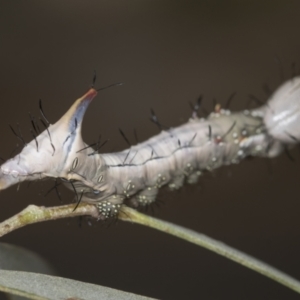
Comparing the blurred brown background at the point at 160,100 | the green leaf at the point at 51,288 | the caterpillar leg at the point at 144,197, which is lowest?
the green leaf at the point at 51,288

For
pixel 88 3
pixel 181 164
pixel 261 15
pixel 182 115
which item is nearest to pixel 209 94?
pixel 182 115

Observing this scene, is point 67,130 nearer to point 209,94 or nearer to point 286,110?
point 286,110

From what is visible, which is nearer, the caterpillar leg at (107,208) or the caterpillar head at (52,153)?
the caterpillar head at (52,153)

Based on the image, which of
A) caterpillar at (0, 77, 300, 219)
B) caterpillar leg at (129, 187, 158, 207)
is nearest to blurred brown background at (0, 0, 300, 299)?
caterpillar at (0, 77, 300, 219)

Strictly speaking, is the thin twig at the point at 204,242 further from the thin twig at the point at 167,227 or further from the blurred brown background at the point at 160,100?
the blurred brown background at the point at 160,100

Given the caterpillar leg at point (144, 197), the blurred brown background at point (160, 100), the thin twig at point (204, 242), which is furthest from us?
the blurred brown background at point (160, 100)

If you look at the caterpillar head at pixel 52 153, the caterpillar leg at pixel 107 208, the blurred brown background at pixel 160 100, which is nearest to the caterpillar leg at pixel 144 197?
the caterpillar leg at pixel 107 208
